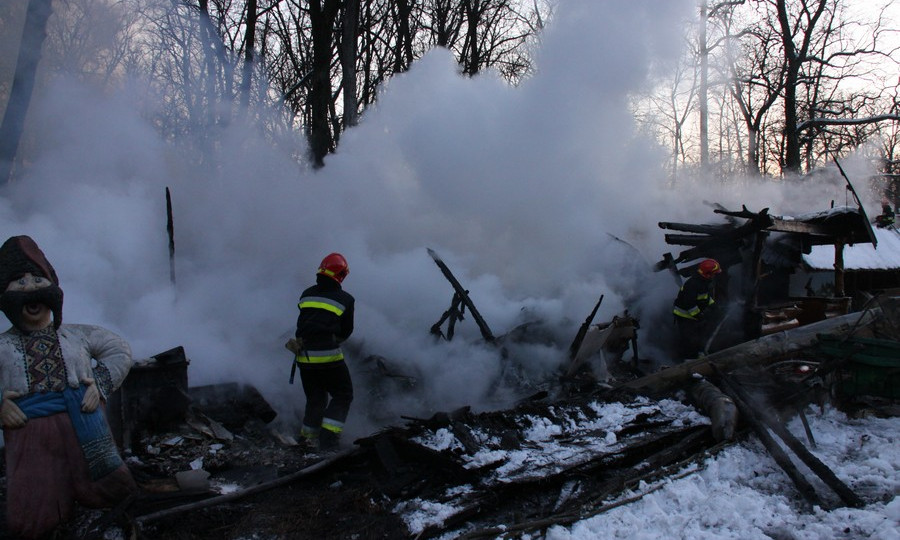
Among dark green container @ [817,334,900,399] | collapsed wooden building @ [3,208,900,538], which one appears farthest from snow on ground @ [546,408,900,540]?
dark green container @ [817,334,900,399]

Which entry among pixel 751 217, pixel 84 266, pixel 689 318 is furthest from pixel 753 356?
pixel 84 266

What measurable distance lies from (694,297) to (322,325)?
5.50 meters

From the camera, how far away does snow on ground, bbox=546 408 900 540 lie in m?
3.12

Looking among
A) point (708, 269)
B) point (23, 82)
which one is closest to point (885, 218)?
point (708, 269)

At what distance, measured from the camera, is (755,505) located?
343 cm

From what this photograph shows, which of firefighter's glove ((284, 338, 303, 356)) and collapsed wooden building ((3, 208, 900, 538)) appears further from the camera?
firefighter's glove ((284, 338, 303, 356))

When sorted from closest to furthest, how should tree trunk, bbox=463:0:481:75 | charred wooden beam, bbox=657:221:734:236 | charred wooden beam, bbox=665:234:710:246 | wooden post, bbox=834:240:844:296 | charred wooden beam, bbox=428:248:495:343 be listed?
1. charred wooden beam, bbox=428:248:495:343
2. charred wooden beam, bbox=657:221:734:236
3. charred wooden beam, bbox=665:234:710:246
4. wooden post, bbox=834:240:844:296
5. tree trunk, bbox=463:0:481:75

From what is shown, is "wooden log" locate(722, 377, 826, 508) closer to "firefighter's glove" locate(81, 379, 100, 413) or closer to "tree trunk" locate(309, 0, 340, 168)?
"firefighter's glove" locate(81, 379, 100, 413)

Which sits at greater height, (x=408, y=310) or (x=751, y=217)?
(x=751, y=217)

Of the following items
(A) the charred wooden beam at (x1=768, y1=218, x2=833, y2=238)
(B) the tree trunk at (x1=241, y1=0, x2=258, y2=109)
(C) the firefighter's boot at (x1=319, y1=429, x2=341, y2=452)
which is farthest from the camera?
(B) the tree trunk at (x1=241, y1=0, x2=258, y2=109)

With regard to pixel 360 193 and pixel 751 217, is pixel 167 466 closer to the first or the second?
pixel 360 193

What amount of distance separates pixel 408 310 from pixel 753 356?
403 cm

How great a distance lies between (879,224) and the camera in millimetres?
15789

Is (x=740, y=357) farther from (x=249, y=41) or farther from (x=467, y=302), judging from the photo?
(x=249, y=41)
